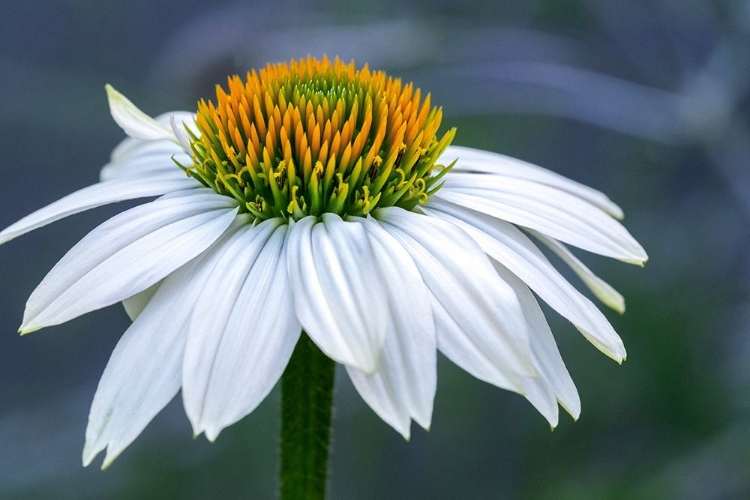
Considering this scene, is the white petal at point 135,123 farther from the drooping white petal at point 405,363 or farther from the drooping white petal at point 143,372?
the drooping white petal at point 405,363

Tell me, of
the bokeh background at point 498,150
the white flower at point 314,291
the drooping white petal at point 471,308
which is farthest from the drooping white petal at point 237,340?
the bokeh background at point 498,150

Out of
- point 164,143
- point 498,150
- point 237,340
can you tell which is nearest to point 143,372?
point 237,340

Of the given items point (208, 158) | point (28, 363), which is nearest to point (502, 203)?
point (208, 158)

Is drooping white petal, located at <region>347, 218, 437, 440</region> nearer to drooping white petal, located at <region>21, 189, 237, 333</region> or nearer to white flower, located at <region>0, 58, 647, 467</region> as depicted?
white flower, located at <region>0, 58, 647, 467</region>

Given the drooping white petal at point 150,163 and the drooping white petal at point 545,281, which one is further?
the drooping white petal at point 150,163

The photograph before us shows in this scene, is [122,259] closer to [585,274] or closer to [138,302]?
[138,302]
